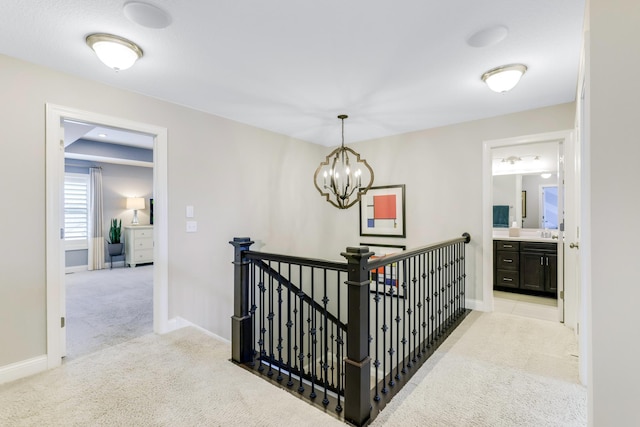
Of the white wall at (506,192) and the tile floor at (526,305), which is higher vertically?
the white wall at (506,192)

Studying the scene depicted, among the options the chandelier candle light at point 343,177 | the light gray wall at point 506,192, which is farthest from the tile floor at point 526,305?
the chandelier candle light at point 343,177

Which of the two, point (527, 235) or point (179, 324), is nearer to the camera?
point (179, 324)

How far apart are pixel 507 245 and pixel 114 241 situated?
7960mm

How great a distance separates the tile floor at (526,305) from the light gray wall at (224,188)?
0.78 metres

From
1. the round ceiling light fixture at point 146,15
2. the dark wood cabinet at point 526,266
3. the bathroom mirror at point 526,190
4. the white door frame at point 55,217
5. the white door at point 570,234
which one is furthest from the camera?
the bathroom mirror at point 526,190

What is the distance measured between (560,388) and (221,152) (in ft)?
12.1

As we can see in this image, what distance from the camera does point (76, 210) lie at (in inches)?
260

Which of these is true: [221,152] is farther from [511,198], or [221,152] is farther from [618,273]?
[511,198]

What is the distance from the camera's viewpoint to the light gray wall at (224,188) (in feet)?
7.37

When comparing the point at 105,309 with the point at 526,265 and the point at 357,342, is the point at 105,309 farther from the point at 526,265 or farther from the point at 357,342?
the point at 526,265

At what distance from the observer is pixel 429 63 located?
2324 millimetres

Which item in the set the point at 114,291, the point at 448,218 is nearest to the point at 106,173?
the point at 114,291

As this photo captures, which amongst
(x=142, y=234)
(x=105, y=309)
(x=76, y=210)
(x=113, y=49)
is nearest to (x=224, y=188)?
(x=113, y=49)

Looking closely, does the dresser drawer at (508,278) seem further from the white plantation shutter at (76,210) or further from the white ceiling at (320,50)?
the white plantation shutter at (76,210)
